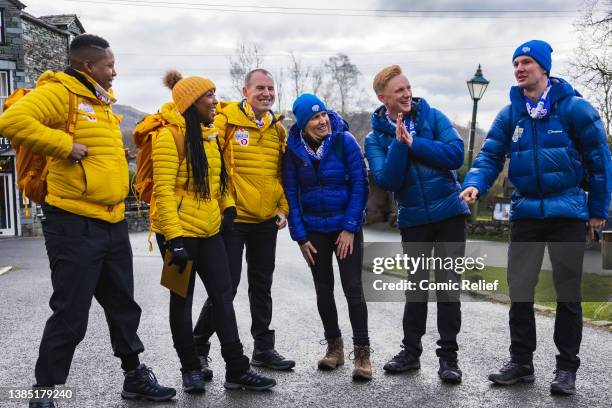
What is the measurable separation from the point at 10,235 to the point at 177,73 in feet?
83.4

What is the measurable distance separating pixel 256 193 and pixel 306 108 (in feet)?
2.48

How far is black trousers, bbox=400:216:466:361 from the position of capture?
4.95 m

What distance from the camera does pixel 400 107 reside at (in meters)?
4.97

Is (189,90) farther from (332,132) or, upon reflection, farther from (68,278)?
(68,278)

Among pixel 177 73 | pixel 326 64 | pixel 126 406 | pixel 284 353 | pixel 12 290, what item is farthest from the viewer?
pixel 326 64

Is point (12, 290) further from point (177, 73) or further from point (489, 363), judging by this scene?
point (489, 363)

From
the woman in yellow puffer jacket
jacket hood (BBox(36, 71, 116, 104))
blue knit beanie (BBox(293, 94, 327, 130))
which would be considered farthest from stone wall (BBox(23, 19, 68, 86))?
jacket hood (BBox(36, 71, 116, 104))

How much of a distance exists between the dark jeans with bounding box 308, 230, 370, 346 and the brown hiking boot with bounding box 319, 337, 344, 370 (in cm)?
5

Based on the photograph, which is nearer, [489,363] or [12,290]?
[489,363]

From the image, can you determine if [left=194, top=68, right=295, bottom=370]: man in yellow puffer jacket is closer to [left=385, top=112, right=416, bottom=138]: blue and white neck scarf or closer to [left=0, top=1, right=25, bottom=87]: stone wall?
[left=385, top=112, right=416, bottom=138]: blue and white neck scarf

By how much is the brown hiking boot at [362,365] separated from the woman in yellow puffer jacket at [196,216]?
0.63 meters

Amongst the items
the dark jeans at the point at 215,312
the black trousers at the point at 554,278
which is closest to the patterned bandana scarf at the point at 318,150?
the dark jeans at the point at 215,312

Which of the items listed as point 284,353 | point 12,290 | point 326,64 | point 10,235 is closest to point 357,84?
point 326,64

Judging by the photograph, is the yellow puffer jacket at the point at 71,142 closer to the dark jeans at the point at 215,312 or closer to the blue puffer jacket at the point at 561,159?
the dark jeans at the point at 215,312
